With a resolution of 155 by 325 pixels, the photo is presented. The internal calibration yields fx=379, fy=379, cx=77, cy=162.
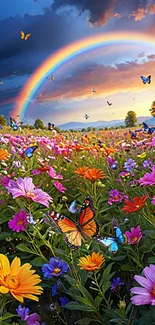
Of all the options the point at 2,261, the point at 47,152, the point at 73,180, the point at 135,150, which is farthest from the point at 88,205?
the point at 135,150

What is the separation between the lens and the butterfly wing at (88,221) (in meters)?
0.73

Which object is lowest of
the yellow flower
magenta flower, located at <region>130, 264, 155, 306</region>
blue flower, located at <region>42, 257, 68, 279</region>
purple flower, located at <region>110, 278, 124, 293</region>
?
purple flower, located at <region>110, 278, 124, 293</region>

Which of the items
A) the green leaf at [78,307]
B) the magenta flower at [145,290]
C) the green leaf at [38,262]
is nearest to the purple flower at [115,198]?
the green leaf at [38,262]

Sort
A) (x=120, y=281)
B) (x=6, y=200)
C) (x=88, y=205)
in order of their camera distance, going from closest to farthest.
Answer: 1. (x=88, y=205)
2. (x=120, y=281)
3. (x=6, y=200)

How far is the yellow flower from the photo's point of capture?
51cm

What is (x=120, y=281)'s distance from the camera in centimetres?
90

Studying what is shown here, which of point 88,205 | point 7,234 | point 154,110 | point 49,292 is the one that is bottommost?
point 49,292

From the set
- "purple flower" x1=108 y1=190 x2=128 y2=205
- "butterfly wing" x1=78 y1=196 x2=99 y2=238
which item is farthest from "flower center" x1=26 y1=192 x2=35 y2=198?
"purple flower" x1=108 y1=190 x2=128 y2=205

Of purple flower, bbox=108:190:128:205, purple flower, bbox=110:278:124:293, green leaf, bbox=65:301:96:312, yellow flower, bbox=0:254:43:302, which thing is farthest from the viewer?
purple flower, bbox=108:190:128:205

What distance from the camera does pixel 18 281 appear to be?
0.54 metres

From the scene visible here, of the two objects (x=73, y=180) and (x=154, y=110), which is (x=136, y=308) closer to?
(x=73, y=180)

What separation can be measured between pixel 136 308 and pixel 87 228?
0.18 meters

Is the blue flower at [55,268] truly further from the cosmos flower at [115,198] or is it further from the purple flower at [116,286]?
the cosmos flower at [115,198]

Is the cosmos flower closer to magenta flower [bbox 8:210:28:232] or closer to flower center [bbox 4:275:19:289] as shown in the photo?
magenta flower [bbox 8:210:28:232]
